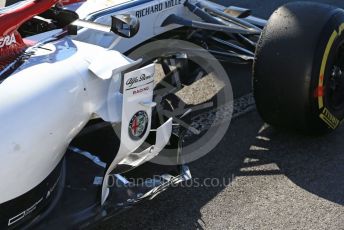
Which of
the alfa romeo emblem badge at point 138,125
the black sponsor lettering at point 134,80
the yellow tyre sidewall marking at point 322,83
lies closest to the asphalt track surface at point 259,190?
the yellow tyre sidewall marking at point 322,83

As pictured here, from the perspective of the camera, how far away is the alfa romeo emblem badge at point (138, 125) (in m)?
2.92

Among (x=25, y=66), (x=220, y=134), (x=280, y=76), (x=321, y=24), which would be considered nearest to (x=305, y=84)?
(x=280, y=76)

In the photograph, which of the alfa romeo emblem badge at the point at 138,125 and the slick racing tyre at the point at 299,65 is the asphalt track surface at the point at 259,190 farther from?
the alfa romeo emblem badge at the point at 138,125

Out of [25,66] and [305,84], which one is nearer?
[25,66]

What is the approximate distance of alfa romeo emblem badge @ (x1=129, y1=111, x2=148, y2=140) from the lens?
2.92 metres

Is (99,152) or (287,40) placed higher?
(287,40)

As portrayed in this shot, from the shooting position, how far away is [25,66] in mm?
2654

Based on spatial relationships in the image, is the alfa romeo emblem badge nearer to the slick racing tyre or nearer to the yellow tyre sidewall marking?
the slick racing tyre

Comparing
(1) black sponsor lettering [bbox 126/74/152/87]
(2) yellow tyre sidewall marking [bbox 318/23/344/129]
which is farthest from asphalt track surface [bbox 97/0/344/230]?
(1) black sponsor lettering [bbox 126/74/152/87]

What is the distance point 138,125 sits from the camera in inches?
117

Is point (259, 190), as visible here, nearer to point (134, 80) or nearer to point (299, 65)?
point (299, 65)

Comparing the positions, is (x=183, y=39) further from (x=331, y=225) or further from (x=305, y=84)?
(x=331, y=225)

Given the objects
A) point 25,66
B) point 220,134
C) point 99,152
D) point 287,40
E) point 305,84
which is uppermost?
point 25,66

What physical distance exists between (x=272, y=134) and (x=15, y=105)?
216 cm
